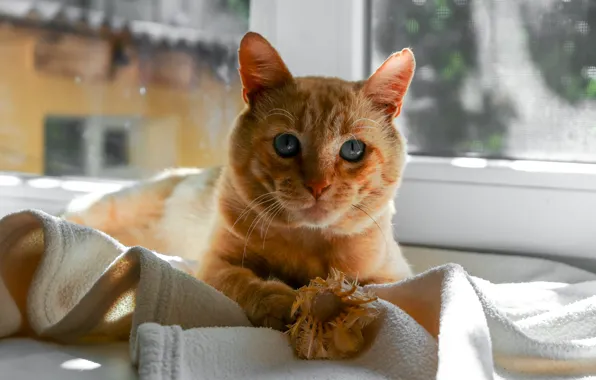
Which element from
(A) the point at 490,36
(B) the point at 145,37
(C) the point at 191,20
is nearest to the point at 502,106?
(A) the point at 490,36

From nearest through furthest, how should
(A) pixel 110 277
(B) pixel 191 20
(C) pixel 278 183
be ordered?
(A) pixel 110 277, (C) pixel 278 183, (B) pixel 191 20

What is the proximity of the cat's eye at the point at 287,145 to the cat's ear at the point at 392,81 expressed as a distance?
0.17 m

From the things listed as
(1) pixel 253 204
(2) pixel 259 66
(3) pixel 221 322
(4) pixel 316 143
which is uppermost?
(2) pixel 259 66

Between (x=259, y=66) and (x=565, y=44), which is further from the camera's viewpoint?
(x=565, y=44)

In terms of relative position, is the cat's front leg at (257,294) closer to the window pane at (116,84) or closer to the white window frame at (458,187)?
the white window frame at (458,187)

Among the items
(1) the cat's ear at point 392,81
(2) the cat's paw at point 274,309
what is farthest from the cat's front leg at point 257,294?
(1) the cat's ear at point 392,81

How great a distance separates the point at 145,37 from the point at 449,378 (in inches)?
62.2

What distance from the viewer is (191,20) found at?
1.90 meters

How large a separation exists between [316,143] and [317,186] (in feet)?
0.24

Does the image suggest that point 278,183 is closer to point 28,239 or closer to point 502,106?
point 28,239

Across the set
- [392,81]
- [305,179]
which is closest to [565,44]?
[392,81]

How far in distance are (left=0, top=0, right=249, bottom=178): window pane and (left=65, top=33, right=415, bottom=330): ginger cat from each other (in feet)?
2.40

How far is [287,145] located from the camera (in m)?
1.07

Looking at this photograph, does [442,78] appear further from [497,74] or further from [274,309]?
[274,309]
